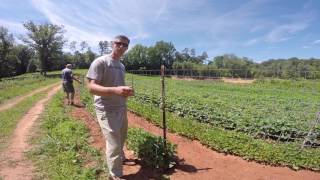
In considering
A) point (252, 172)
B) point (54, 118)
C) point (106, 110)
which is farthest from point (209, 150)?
point (54, 118)

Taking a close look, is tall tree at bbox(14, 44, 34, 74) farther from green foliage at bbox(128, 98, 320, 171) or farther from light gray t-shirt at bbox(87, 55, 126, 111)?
light gray t-shirt at bbox(87, 55, 126, 111)

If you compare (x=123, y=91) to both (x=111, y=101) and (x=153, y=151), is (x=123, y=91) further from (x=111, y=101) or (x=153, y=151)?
(x=153, y=151)

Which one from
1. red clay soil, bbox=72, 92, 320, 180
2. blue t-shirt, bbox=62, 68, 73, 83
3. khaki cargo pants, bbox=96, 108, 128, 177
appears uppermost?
blue t-shirt, bbox=62, 68, 73, 83

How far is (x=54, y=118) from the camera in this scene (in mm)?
10750

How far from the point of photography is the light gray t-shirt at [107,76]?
4.99 meters

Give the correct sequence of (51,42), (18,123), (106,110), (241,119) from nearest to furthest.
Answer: (106,110) → (241,119) → (18,123) → (51,42)

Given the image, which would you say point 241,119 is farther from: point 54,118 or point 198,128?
point 54,118

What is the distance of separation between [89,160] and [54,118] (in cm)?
468

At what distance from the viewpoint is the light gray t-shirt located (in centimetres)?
499

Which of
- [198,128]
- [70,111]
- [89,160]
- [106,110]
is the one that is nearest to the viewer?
[106,110]

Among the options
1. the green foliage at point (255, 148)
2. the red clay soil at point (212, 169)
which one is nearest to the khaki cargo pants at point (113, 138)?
the red clay soil at point (212, 169)

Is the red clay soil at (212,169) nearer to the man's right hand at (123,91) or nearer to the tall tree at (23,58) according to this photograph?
the man's right hand at (123,91)

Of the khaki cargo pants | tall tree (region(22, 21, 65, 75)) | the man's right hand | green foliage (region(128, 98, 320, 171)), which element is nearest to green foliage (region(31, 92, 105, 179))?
the khaki cargo pants

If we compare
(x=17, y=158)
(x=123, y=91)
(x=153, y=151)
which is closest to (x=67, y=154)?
(x=17, y=158)
